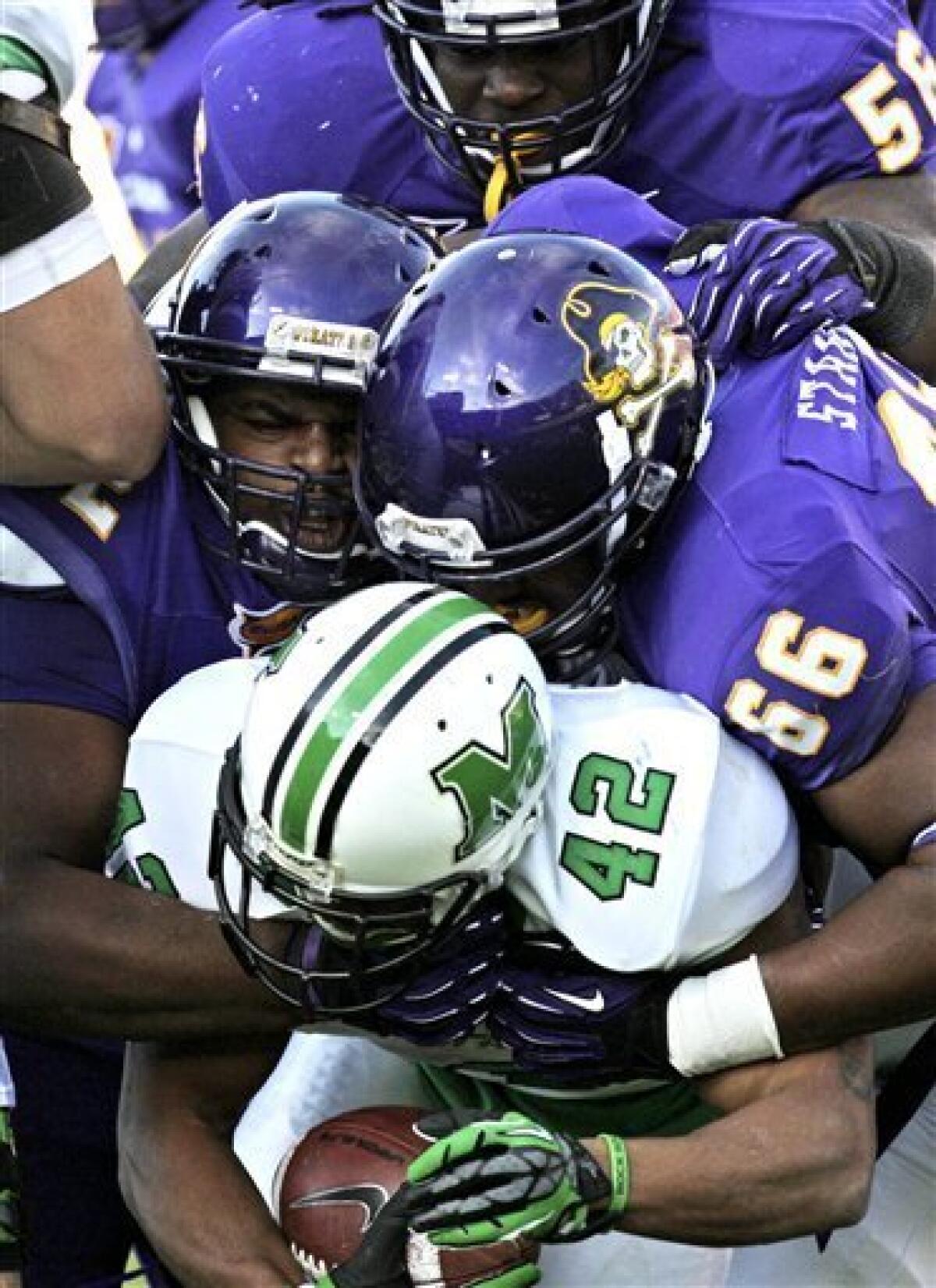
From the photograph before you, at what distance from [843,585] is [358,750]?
0.56 metres

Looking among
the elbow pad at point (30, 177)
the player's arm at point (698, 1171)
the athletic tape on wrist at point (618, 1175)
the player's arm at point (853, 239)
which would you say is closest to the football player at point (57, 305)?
the elbow pad at point (30, 177)

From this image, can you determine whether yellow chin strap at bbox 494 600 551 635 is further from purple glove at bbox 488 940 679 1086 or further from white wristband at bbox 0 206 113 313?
white wristband at bbox 0 206 113 313

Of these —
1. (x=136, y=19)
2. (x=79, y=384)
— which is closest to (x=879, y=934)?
(x=79, y=384)

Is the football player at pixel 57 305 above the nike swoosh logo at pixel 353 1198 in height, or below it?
above

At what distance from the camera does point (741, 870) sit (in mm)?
3414

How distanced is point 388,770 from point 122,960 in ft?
1.64

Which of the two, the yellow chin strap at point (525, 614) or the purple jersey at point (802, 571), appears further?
Result: the yellow chin strap at point (525, 614)

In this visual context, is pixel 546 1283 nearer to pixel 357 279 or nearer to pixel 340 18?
pixel 357 279

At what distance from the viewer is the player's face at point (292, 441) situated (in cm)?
374

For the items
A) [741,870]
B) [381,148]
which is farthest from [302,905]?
[381,148]

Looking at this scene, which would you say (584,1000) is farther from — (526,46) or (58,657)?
(526,46)

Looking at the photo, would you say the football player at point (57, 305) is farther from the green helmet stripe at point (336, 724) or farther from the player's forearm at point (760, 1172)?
the player's forearm at point (760, 1172)

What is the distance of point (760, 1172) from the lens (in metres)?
3.42

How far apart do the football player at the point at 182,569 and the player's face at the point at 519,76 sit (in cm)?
41
